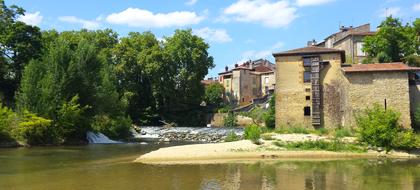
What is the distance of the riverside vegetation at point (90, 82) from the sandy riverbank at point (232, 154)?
47.8ft

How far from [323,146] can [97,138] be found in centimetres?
2351

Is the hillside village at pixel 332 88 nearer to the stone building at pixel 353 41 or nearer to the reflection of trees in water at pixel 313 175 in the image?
the reflection of trees in water at pixel 313 175

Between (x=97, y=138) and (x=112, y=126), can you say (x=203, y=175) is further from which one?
(x=112, y=126)

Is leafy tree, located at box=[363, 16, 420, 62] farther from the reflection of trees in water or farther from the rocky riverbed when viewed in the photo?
the reflection of trees in water

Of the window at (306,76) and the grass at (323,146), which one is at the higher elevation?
the window at (306,76)

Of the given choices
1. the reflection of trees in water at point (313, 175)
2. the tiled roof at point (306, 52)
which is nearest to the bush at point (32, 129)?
the reflection of trees in water at point (313, 175)

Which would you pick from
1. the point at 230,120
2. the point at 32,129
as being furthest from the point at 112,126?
the point at 230,120

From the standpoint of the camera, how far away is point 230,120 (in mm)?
67688

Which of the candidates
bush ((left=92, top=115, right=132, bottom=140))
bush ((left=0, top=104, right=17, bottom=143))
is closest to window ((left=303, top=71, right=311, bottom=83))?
bush ((left=92, top=115, right=132, bottom=140))

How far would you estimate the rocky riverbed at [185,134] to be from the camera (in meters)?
47.4

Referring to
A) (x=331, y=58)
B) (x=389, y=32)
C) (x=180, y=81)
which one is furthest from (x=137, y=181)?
(x=180, y=81)

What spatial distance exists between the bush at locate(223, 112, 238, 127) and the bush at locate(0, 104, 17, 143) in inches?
1391

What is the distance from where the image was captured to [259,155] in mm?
28266

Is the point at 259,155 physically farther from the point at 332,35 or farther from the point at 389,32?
the point at 332,35
